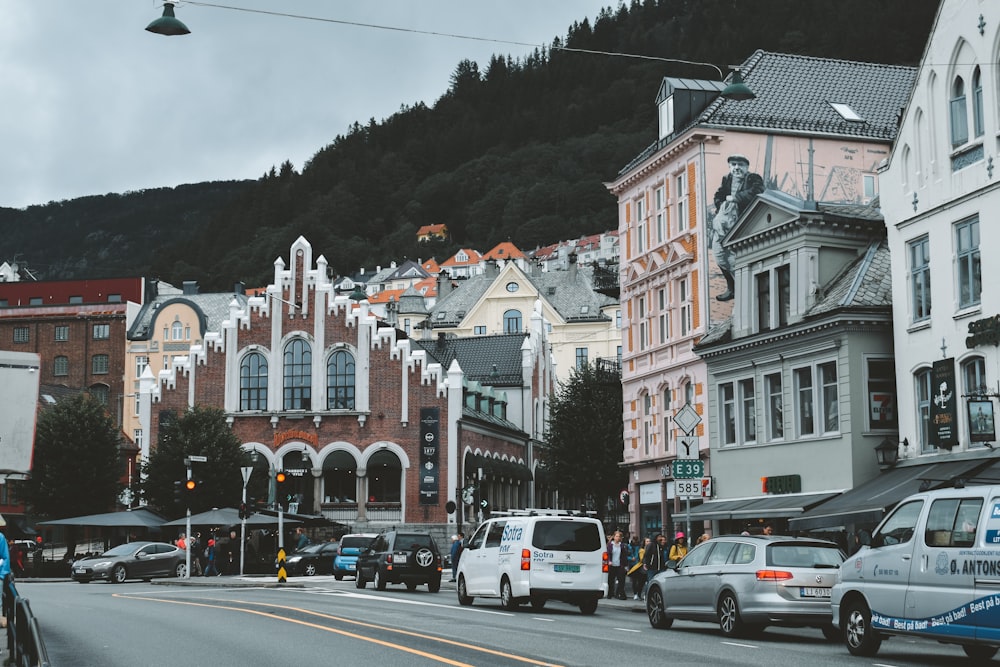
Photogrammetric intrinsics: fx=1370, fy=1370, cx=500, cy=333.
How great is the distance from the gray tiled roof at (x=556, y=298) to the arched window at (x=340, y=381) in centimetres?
4141

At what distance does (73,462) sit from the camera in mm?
59531

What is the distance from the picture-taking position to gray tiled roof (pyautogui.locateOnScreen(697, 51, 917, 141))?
44.1 m

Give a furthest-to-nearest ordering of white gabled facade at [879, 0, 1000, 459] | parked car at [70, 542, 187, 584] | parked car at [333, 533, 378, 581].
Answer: parked car at [333, 533, 378, 581] → parked car at [70, 542, 187, 584] → white gabled facade at [879, 0, 1000, 459]

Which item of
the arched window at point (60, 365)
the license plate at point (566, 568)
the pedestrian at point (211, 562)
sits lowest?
the pedestrian at point (211, 562)

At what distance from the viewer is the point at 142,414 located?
68938 millimetres

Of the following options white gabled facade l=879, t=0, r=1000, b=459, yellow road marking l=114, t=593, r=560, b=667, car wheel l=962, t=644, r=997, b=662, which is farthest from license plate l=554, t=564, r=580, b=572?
car wheel l=962, t=644, r=997, b=662

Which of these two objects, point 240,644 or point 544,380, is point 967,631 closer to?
point 240,644

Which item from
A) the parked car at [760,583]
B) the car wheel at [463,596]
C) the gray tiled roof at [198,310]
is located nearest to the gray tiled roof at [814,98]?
the car wheel at [463,596]

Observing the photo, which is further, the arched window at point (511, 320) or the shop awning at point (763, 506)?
the arched window at point (511, 320)

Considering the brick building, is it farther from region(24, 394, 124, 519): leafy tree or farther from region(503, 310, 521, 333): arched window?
region(503, 310, 521, 333): arched window

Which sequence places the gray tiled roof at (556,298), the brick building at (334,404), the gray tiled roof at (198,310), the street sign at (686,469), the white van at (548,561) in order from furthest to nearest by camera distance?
the gray tiled roof at (556,298) → the gray tiled roof at (198,310) → the brick building at (334,404) → the street sign at (686,469) → the white van at (548,561)

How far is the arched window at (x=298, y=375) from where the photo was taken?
→ 6800cm

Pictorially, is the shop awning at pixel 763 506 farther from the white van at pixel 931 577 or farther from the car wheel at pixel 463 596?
the white van at pixel 931 577

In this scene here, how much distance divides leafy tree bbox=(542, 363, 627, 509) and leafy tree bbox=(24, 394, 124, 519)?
19849 mm
